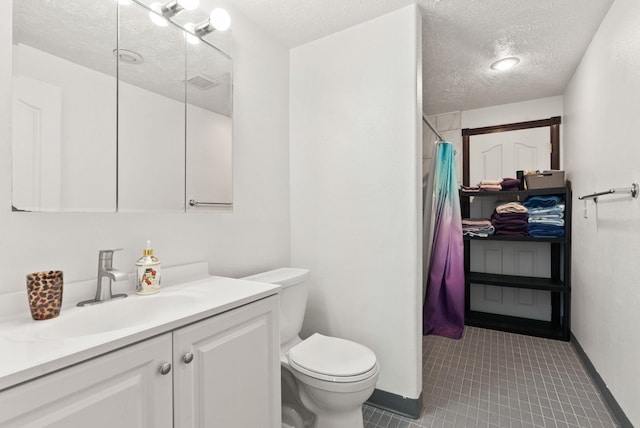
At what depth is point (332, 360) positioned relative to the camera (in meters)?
1.49

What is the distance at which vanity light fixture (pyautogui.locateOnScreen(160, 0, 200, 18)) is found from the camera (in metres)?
1.37

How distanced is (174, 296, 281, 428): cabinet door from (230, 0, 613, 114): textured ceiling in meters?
1.60

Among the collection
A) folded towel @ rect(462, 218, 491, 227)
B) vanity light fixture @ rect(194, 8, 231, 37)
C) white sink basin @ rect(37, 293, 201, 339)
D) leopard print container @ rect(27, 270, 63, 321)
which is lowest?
white sink basin @ rect(37, 293, 201, 339)

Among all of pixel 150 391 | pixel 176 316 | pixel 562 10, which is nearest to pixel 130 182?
pixel 176 316

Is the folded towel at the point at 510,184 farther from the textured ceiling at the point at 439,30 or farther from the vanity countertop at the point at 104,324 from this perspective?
the vanity countertop at the point at 104,324

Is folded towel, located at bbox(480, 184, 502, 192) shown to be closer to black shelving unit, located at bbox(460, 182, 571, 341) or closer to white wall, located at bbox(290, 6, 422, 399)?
black shelving unit, located at bbox(460, 182, 571, 341)

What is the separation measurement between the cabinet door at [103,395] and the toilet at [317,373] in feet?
2.23

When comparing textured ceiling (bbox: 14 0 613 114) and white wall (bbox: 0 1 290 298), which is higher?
textured ceiling (bbox: 14 0 613 114)

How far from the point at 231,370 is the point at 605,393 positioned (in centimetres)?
216

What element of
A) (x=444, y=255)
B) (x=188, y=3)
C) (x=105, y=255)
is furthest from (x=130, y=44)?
(x=444, y=255)

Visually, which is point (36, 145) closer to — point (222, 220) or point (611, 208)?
point (222, 220)

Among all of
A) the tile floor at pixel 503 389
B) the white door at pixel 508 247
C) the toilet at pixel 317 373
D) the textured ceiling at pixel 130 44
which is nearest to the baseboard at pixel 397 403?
the tile floor at pixel 503 389

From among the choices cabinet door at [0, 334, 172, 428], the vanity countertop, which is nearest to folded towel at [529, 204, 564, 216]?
the vanity countertop

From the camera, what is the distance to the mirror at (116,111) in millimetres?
1018
